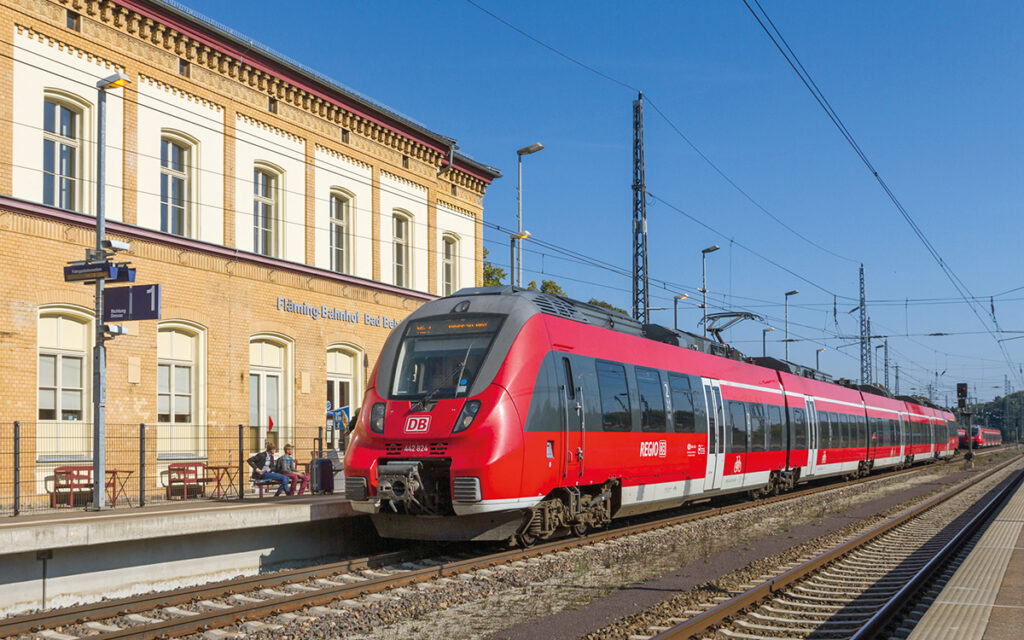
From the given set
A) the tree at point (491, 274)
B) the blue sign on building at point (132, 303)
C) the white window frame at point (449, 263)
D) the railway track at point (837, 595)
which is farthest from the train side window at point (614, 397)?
the tree at point (491, 274)

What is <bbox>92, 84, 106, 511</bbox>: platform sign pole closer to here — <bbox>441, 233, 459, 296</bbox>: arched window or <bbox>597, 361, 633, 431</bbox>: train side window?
<bbox>597, 361, 633, 431</bbox>: train side window

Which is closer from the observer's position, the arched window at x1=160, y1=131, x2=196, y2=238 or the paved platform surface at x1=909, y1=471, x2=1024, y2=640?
the paved platform surface at x1=909, y1=471, x2=1024, y2=640

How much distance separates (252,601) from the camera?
390 inches

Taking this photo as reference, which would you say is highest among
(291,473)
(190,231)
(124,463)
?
(190,231)

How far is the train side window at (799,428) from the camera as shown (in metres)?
25.1

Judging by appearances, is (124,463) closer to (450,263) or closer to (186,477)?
(186,477)

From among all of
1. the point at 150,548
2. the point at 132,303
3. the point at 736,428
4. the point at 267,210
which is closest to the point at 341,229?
the point at 267,210

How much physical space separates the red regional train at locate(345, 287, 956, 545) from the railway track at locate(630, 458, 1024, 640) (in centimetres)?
314

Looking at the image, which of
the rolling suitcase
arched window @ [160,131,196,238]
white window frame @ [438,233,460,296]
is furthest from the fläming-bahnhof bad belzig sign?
the rolling suitcase

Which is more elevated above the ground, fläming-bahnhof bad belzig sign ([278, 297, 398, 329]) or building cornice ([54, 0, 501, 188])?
building cornice ([54, 0, 501, 188])

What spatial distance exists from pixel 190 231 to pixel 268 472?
6814 mm

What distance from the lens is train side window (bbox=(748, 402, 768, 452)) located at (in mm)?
21484

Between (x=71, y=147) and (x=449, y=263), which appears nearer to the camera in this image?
(x=71, y=147)

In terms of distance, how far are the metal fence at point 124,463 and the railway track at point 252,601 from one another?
4638 mm
